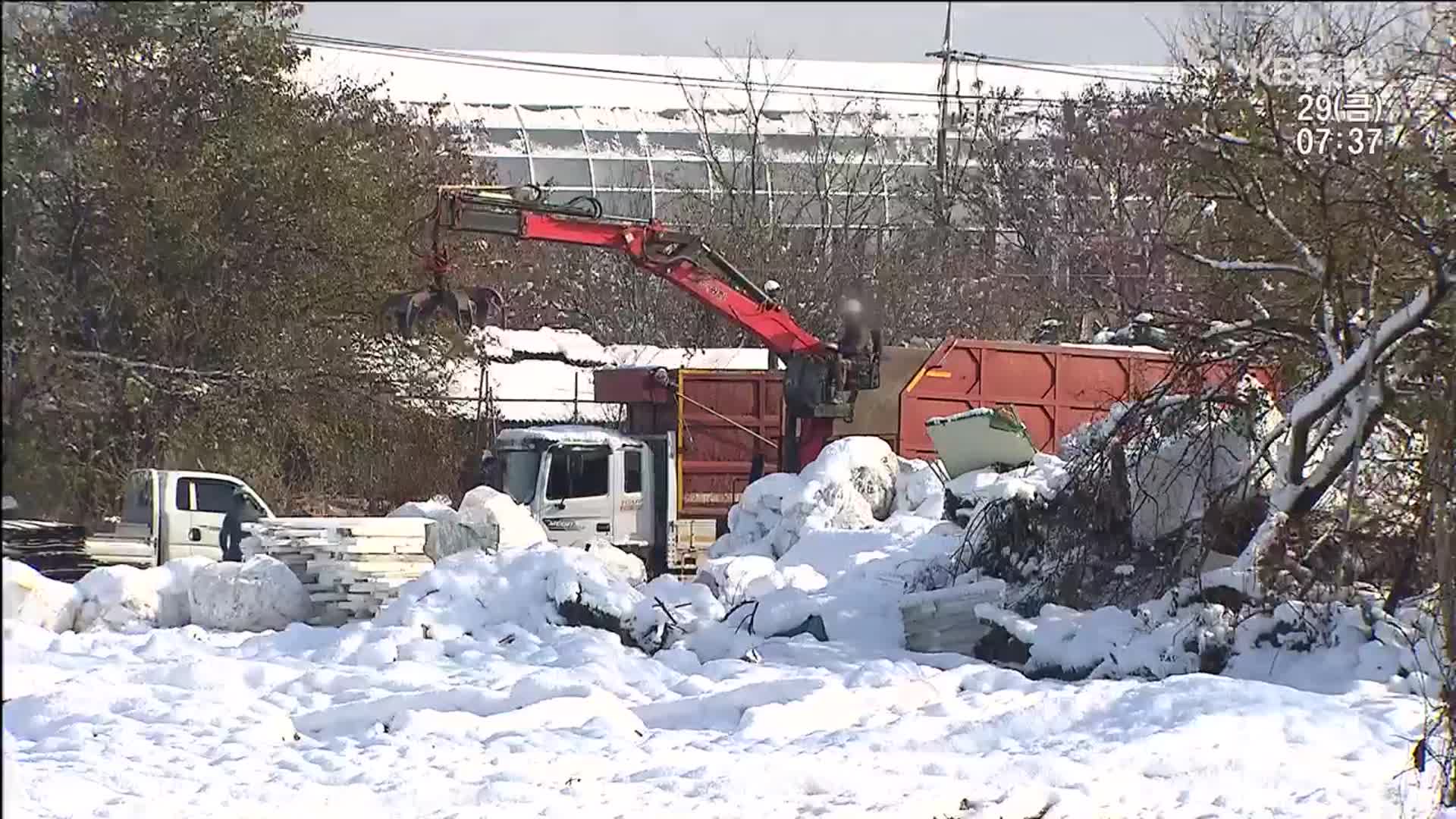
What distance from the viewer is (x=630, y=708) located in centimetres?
1123

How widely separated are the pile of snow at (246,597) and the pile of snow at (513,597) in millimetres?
1515

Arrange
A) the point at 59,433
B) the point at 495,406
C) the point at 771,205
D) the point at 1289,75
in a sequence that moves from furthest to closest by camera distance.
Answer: the point at 771,205 < the point at 495,406 < the point at 1289,75 < the point at 59,433

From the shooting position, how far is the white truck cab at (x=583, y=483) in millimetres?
19734

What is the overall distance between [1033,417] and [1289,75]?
309 inches

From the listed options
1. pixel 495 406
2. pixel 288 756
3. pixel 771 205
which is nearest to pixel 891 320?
pixel 495 406

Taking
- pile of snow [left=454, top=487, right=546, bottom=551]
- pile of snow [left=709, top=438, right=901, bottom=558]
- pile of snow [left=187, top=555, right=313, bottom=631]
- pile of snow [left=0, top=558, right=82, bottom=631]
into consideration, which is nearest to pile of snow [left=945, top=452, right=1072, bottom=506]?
pile of snow [left=709, top=438, right=901, bottom=558]

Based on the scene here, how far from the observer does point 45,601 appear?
1483 centimetres

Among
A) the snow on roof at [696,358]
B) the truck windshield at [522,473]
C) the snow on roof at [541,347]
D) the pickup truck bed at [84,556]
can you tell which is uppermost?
the snow on roof at [541,347]

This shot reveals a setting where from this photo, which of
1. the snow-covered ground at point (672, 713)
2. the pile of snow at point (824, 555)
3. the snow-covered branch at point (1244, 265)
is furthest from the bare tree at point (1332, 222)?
the pile of snow at point (824, 555)

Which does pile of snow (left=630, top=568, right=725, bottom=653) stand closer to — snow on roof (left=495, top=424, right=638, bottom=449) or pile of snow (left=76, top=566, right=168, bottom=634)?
snow on roof (left=495, top=424, right=638, bottom=449)

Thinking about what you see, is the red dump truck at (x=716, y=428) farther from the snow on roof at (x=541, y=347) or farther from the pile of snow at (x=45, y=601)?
the snow on roof at (x=541, y=347)

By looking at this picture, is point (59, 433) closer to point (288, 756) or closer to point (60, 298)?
point (60, 298)

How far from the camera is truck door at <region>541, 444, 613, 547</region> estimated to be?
1970 centimetres

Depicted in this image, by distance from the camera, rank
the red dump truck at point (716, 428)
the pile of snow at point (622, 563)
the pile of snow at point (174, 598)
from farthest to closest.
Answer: the red dump truck at point (716, 428) < the pile of snow at point (622, 563) < the pile of snow at point (174, 598)
